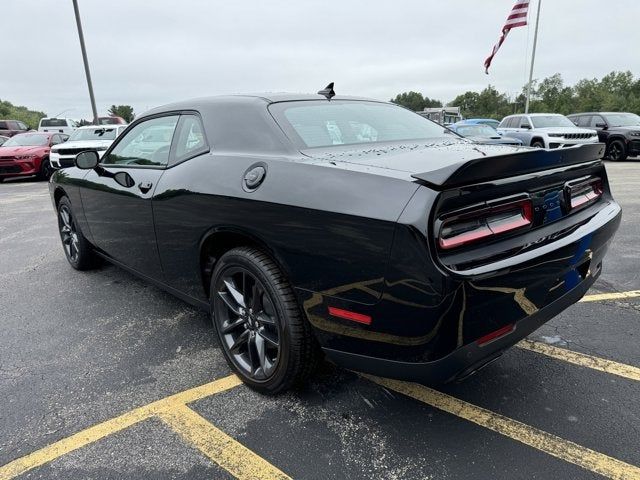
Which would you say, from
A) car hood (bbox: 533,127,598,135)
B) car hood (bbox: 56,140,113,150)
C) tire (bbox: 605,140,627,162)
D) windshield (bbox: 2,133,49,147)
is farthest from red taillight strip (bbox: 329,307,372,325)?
tire (bbox: 605,140,627,162)

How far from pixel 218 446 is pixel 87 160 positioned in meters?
2.66

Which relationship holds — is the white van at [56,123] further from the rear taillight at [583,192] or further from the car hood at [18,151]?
the rear taillight at [583,192]

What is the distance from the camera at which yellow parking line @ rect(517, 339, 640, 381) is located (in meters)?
2.61

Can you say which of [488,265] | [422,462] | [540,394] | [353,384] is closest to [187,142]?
[353,384]

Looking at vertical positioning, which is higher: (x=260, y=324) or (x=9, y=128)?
(x=9, y=128)

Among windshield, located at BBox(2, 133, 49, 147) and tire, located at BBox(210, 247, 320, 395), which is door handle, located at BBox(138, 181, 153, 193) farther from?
windshield, located at BBox(2, 133, 49, 147)

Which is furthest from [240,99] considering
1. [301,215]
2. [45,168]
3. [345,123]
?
[45,168]

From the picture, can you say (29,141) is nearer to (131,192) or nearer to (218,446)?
(131,192)

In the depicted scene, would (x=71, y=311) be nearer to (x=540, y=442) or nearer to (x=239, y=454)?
(x=239, y=454)

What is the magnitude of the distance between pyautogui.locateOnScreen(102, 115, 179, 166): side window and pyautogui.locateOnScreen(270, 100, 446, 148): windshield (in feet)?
2.85

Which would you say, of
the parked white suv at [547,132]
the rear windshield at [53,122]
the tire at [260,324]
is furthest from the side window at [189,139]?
the rear windshield at [53,122]

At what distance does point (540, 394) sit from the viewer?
2.45m

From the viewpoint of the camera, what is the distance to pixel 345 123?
2.83 metres

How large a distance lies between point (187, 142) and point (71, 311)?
1.84 metres
